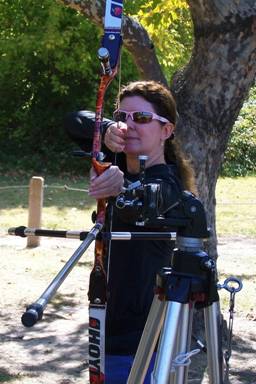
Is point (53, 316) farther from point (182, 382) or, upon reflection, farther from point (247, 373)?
point (182, 382)

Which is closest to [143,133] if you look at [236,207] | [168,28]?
[236,207]

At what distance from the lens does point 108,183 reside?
7.08 feet

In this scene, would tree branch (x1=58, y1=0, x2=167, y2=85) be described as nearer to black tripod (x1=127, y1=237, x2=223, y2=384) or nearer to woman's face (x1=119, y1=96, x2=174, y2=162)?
woman's face (x1=119, y1=96, x2=174, y2=162)

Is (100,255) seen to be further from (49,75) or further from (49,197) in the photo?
(49,75)

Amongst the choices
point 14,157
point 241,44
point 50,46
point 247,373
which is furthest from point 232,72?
point 14,157

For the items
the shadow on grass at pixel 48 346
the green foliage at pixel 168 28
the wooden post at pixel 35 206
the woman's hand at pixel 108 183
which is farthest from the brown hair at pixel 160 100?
the wooden post at pixel 35 206

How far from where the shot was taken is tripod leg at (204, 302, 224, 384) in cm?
218

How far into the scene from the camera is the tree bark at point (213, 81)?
505 cm

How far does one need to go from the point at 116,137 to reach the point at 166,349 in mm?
837

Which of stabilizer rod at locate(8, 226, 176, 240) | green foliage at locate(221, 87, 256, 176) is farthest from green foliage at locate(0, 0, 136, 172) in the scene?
stabilizer rod at locate(8, 226, 176, 240)

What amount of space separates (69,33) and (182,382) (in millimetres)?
15784

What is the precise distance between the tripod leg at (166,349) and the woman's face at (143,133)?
82 centimetres

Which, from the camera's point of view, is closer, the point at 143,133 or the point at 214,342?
the point at 214,342

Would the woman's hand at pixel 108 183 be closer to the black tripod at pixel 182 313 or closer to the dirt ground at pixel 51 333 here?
the black tripod at pixel 182 313
